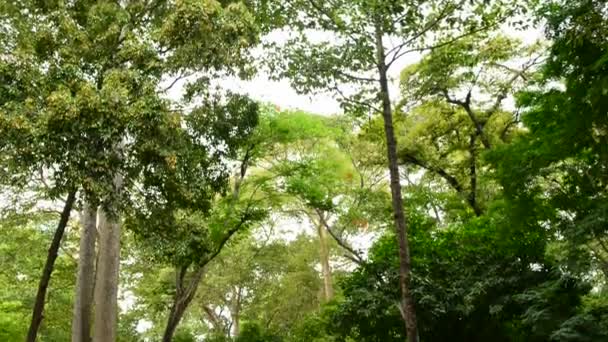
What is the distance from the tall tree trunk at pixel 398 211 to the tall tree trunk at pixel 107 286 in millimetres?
4818

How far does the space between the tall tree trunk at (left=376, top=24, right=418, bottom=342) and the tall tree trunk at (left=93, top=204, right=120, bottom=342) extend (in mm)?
4818

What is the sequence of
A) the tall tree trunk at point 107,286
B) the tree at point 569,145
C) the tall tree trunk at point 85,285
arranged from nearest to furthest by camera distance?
the tree at point 569,145 < the tall tree trunk at point 107,286 < the tall tree trunk at point 85,285

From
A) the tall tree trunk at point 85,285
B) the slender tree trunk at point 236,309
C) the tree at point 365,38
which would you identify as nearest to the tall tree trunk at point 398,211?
the tree at point 365,38

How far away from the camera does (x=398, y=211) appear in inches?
291

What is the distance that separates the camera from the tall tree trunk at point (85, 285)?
9.67 m

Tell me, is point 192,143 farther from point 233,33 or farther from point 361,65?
point 361,65

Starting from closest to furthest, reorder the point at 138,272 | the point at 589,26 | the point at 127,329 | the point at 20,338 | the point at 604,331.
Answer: the point at 589,26
the point at 604,331
the point at 20,338
the point at 138,272
the point at 127,329

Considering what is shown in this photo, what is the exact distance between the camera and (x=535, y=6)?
8.15 metres

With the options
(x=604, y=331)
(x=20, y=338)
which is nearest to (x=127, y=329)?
(x=20, y=338)

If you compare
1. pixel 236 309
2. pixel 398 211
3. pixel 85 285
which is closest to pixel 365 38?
pixel 398 211

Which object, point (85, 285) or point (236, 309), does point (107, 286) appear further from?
point (236, 309)

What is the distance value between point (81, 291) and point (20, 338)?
21.0ft

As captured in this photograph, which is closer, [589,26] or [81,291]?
[589,26]

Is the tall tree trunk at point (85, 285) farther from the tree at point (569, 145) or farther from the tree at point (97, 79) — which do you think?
the tree at point (569, 145)
